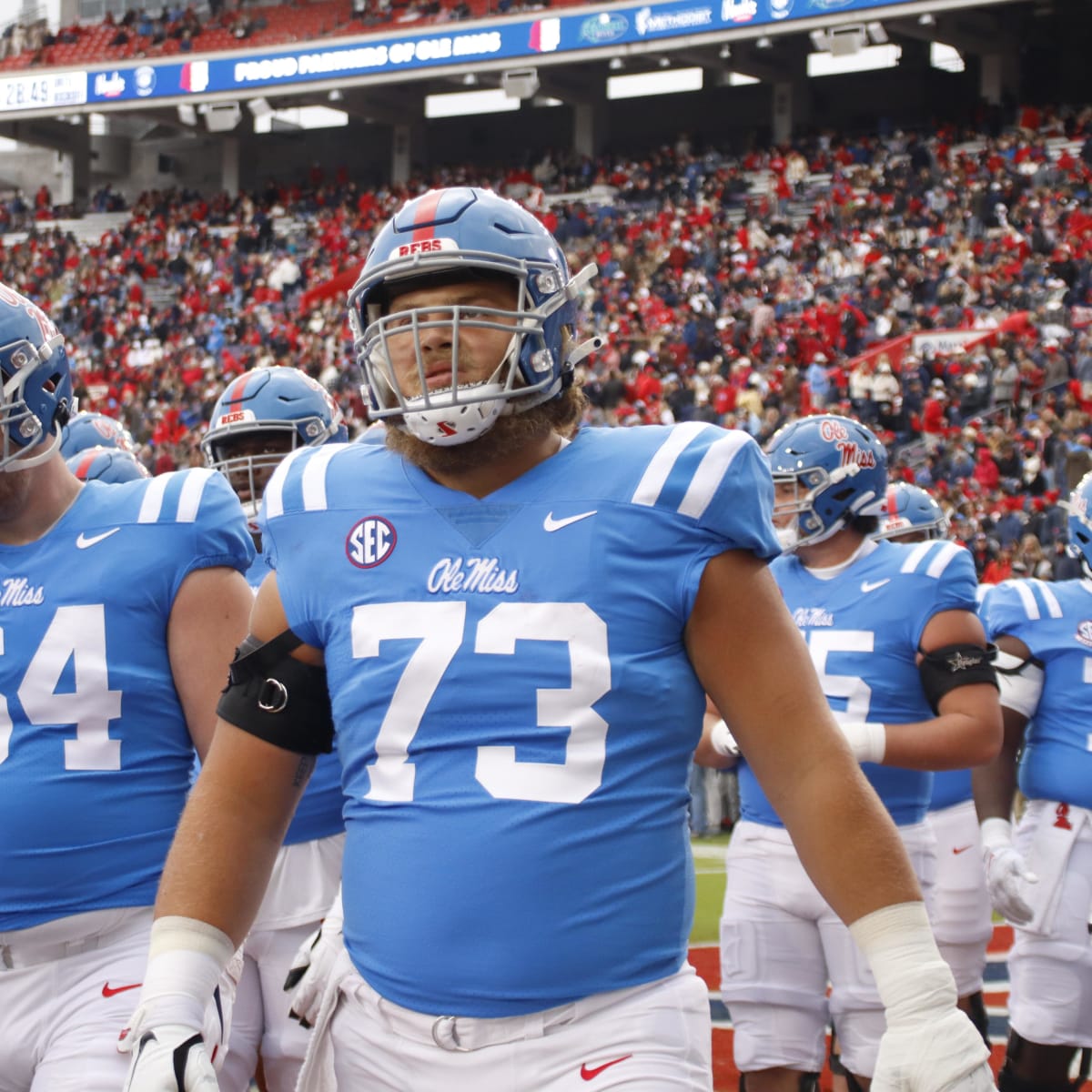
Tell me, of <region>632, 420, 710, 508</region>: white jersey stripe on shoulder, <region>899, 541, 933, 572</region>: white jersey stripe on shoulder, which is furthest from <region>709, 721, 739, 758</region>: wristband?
<region>632, 420, 710, 508</region>: white jersey stripe on shoulder

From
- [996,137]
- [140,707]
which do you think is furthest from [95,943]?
[996,137]

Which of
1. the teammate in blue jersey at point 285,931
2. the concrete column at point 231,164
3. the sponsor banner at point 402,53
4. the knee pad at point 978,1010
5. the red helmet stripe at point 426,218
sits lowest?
the knee pad at point 978,1010

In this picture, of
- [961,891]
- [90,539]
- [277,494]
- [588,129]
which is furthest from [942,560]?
[588,129]

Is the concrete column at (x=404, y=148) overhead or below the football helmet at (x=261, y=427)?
overhead

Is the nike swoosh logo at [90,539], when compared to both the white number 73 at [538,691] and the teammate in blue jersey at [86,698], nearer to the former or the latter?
the teammate in blue jersey at [86,698]

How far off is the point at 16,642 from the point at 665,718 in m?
1.19

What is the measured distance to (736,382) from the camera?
1730cm

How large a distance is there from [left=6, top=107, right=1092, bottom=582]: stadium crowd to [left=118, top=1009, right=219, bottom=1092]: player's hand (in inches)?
403

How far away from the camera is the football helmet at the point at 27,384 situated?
278cm

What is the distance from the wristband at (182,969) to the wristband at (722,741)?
7.75ft

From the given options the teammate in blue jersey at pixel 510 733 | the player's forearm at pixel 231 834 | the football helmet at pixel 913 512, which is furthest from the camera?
the football helmet at pixel 913 512

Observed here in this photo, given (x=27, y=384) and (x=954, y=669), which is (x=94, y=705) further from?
(x=954, y=669)

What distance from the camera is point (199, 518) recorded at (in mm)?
2807

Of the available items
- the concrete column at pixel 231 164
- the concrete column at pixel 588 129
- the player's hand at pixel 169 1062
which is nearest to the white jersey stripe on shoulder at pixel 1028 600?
the player's hand at pixel 169 1062
